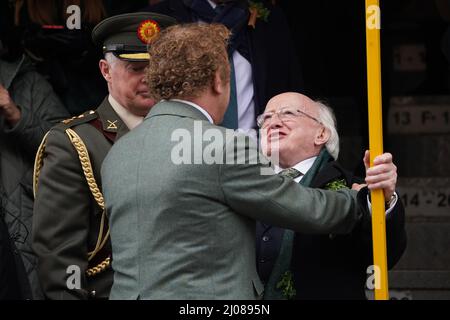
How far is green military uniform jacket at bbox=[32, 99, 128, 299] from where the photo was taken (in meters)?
4.78

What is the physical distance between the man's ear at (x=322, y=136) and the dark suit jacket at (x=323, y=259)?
221 mm

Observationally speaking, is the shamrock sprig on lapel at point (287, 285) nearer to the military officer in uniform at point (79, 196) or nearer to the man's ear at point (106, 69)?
the military officer in uniform at point (79, 196)

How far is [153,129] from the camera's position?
13.8 feet

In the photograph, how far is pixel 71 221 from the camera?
4.79 metres

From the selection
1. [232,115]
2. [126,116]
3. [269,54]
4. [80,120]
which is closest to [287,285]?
[126,116]

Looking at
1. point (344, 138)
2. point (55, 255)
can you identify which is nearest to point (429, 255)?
point (344, 138)

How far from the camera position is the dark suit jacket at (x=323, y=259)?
4676 millimetres

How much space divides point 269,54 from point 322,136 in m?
1.30

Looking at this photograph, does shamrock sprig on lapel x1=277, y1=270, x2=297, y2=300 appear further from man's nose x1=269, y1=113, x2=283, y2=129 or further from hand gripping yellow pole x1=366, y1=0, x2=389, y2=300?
man's nose x1=269, y1=113, x2=283, y2=129

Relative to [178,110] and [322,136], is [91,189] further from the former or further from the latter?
[322,136]

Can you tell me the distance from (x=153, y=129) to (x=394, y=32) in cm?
422

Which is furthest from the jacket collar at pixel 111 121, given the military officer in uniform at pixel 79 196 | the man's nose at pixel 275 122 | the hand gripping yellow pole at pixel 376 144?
the hand gripping yellow pole at pixel 376 144

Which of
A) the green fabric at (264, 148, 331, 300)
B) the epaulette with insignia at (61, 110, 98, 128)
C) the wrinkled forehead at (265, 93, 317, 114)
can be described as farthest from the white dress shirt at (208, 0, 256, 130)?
the green fabric at (264, 148, 331, 300)

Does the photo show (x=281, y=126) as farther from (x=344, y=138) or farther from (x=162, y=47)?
(x=344, y=138)
